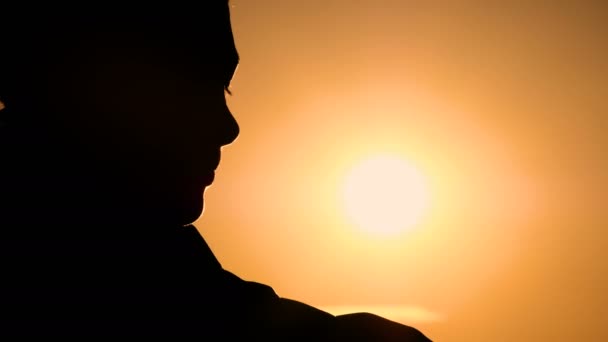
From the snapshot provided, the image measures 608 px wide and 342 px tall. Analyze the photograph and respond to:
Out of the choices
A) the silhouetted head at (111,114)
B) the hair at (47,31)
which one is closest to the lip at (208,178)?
the silhouetted head at (111,114)

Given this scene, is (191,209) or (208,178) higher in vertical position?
(208,178)

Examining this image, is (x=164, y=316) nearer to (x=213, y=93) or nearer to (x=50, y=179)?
(x=50, y=179)

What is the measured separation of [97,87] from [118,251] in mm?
432

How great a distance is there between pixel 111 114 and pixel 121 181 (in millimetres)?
187

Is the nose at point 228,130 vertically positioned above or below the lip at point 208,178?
above

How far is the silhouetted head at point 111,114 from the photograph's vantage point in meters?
1.20

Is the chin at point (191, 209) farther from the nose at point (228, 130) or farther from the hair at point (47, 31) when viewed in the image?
the hair at point (47, 31)

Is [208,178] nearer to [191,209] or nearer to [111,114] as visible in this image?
[191,209]

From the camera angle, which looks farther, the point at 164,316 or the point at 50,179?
the point at 50,179

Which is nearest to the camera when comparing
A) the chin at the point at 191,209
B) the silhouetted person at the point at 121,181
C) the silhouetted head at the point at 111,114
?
the silhouetted person at the point at 121,181

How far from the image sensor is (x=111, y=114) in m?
1.31

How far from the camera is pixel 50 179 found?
1.19 meters

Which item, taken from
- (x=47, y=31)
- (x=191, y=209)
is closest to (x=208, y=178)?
(x=191, y=209)

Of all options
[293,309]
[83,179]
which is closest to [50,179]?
[83,179]
